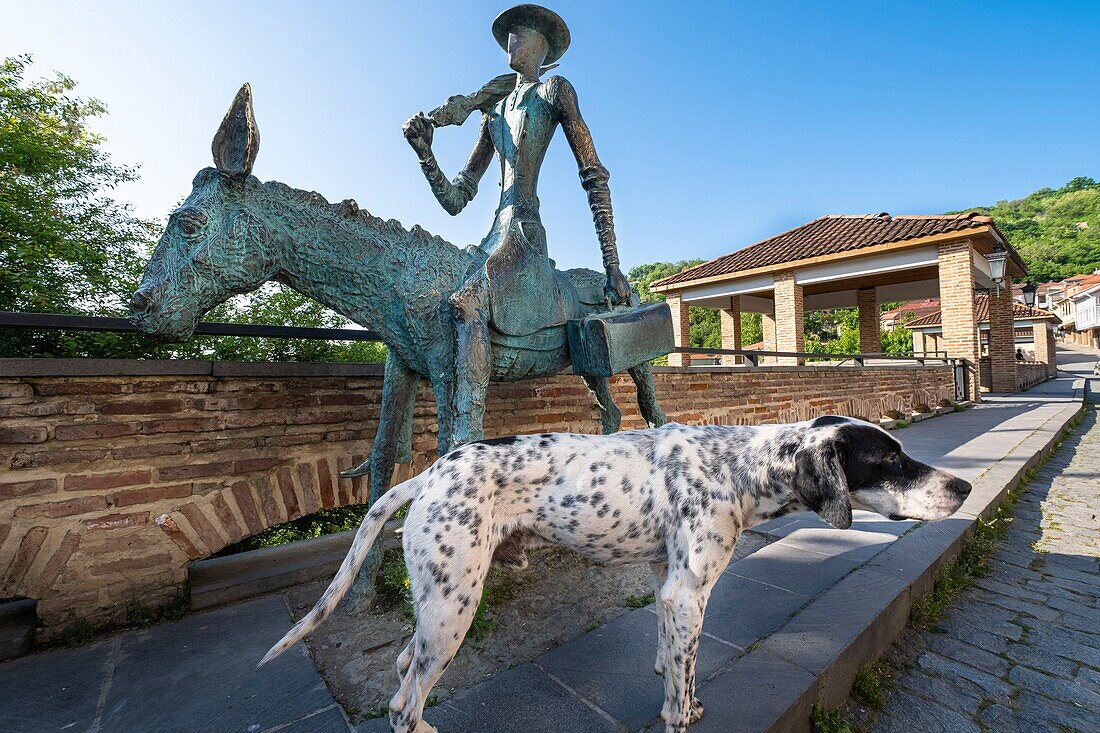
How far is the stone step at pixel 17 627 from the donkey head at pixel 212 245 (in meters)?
1.68

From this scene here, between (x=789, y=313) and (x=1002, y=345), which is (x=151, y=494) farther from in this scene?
(x=1002, y=345)

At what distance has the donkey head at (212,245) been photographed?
1857mm

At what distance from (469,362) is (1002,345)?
892 inches

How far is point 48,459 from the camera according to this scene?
230cm

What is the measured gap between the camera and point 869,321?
17.5 m

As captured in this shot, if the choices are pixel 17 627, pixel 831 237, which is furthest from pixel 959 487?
pixel 831 237

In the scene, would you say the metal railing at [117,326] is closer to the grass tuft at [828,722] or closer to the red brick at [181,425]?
the red brick at [181,425]

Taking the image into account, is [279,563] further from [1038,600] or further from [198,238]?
[1038,600]

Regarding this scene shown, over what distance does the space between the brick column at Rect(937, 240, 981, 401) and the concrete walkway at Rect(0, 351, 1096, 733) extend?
13104mm

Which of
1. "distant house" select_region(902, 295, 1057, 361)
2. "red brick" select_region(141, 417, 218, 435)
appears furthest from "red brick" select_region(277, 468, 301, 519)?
"distant house" select_region(902, 295, 1057, 361)

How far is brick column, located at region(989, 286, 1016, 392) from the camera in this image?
16.5 m

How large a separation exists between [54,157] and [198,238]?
732 cm

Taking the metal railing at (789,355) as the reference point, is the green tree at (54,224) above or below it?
above

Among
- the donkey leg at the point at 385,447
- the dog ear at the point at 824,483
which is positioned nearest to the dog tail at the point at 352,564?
the donkey leg at the point at 385,447
